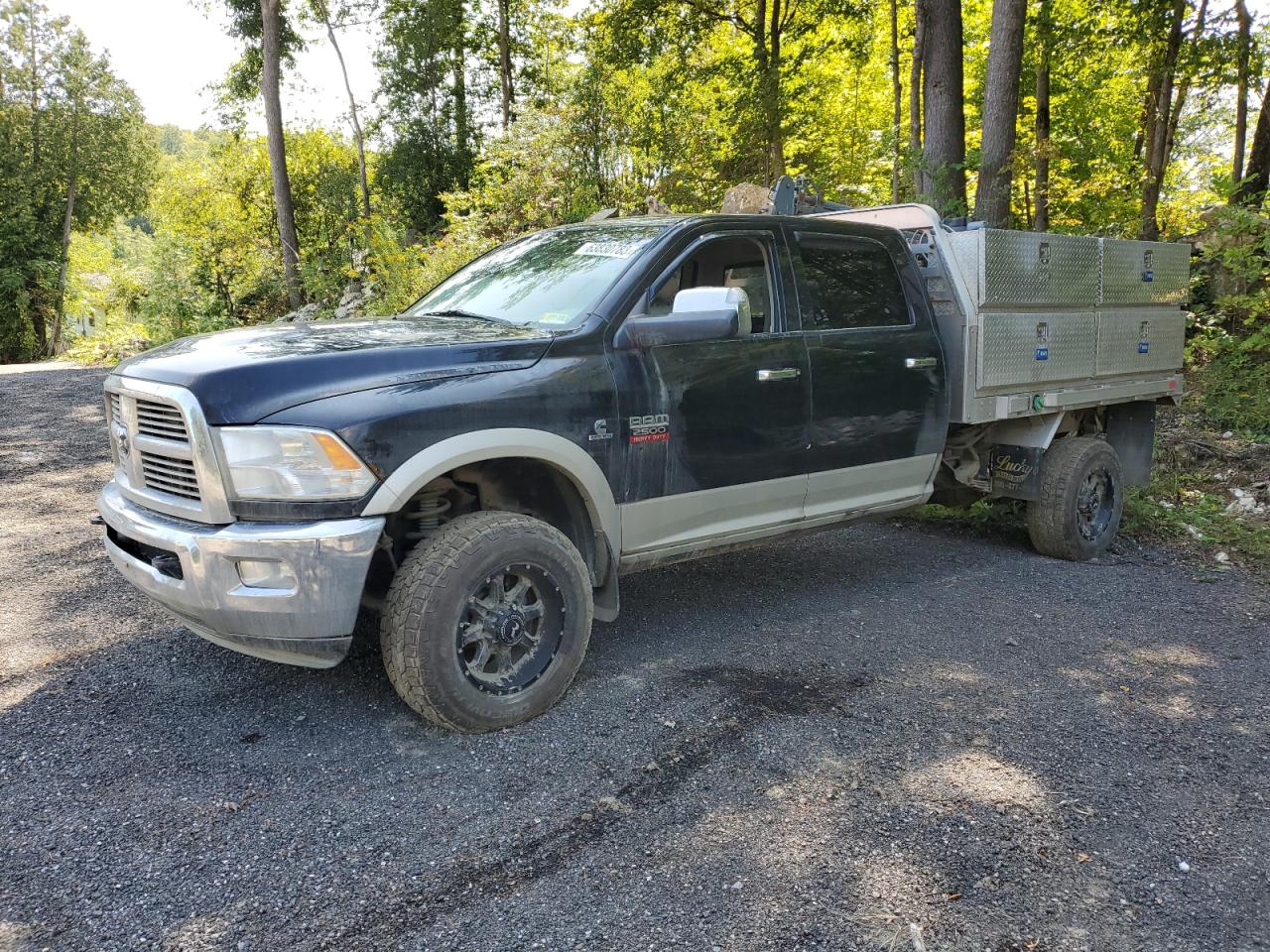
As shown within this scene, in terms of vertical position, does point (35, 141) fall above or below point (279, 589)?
above

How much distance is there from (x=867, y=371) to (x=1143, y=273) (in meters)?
2.87

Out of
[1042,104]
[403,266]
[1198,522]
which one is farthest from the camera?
[1042,104]

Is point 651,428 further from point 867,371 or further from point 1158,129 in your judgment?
point 1158,129

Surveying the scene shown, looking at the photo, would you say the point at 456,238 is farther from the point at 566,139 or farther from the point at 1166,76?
the point at 1166,76

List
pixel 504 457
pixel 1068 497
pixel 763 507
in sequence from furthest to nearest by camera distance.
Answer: pixel 1068 497 < pixel 763 507 < pixel 504 457

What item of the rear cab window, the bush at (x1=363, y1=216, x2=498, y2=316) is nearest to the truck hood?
the rear cab window

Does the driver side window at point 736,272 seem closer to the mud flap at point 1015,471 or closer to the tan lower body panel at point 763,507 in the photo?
the tan lower body panel at point 763,507

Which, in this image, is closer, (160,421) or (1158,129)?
(160,421)

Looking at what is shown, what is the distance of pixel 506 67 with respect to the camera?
2614cm

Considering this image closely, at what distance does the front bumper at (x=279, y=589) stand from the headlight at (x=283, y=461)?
12 cm

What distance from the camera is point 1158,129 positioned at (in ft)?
50.9

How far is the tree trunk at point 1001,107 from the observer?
9.84 meters

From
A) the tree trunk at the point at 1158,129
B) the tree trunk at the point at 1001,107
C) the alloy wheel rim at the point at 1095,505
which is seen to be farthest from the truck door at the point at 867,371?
the tree trunk at the point at 1158,129

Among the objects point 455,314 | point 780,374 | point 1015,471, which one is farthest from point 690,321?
point 1015,471
